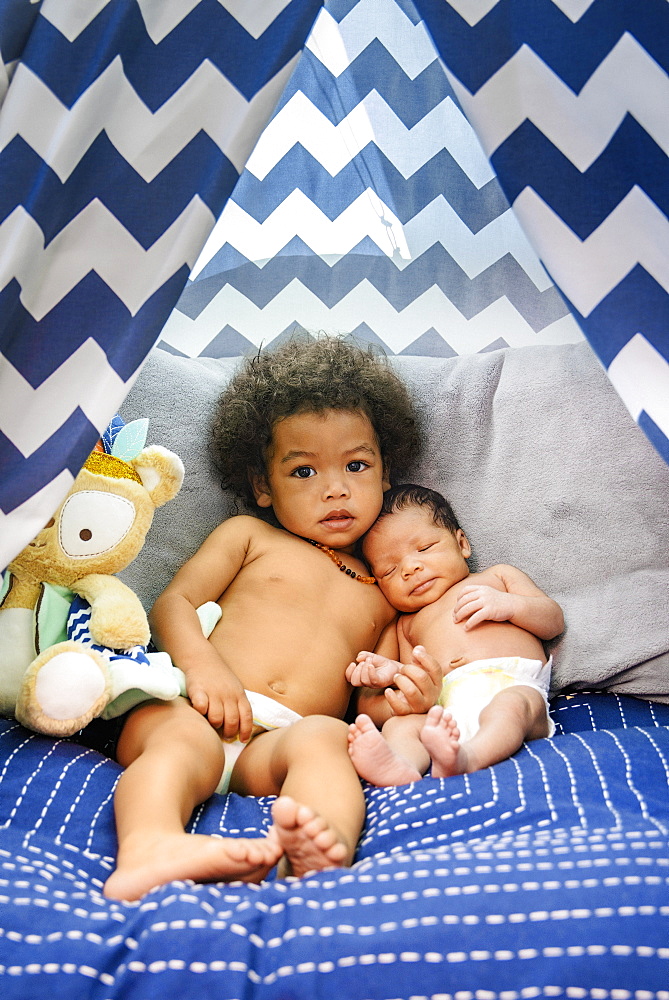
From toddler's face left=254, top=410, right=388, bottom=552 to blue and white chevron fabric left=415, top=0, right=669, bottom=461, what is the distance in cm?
60

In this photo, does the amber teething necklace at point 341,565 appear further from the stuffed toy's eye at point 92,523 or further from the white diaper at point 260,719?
the stuffed toy's eye at point 92,523

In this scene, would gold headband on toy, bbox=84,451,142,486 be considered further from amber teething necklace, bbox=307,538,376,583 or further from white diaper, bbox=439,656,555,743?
white diaper, bbox=439,656,555,743

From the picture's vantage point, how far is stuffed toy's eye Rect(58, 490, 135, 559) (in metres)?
1.17

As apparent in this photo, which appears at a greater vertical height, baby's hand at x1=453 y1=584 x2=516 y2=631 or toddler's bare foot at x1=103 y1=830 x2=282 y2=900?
baby's hand at x1=453 y1=584 x2=516 y2=631

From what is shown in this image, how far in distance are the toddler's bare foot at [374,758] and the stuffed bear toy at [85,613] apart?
245 millimetres

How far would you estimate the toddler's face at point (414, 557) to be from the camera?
1508 mm

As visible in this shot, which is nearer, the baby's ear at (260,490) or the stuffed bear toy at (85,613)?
→ the stuffed bear toy at (85,613)

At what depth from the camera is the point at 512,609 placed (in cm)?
138

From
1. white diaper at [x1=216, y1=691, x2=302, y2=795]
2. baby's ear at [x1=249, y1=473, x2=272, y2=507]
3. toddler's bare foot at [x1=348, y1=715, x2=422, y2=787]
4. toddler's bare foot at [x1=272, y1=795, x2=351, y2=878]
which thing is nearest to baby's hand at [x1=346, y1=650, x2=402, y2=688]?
white diaper at [x1=216, y1=691, x2=302, y2=795]

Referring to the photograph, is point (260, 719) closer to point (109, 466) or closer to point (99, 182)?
point (109, 466)

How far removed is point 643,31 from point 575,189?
0.18 meters

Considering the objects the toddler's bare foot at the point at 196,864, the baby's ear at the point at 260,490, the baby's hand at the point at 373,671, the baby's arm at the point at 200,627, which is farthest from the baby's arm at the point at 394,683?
the toddler's bare foot at the point at 196,864

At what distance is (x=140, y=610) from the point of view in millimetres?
1192

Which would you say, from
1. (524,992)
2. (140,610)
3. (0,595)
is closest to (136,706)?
(140,610)
